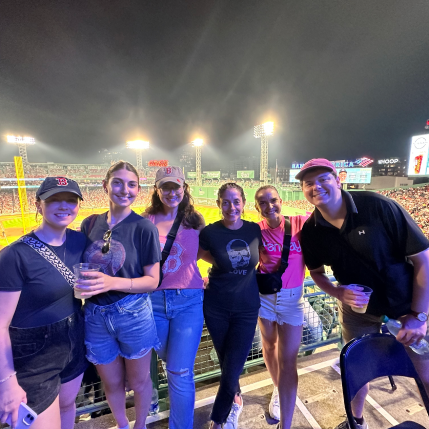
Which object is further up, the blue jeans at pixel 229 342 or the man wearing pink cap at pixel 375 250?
the man wearing pink cap at pixel 375 250

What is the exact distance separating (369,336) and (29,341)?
8.05 feet

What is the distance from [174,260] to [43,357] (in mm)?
1216

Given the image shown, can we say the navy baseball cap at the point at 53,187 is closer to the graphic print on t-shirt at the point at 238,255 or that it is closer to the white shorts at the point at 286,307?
the graphic print on t-shirt at the point at 238,255

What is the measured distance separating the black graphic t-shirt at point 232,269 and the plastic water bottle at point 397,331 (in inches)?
45.7

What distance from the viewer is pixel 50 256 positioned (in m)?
1.69

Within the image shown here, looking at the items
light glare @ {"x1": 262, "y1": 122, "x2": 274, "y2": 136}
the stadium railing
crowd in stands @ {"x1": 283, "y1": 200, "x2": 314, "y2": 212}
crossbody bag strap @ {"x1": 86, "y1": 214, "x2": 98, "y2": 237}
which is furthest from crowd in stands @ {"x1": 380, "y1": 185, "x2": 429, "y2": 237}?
crossbody bag strap @ {"x1": 86, "y1": 214, "x2": 98, "y2": 237}

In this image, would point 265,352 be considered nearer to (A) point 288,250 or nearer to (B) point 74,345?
(A) point 288,250

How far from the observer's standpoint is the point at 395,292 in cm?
204

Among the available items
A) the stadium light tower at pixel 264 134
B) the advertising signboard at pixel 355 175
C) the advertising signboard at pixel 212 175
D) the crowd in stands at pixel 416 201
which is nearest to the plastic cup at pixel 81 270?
the crowd in stands at pixel 416 201

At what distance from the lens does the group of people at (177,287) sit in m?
1.66

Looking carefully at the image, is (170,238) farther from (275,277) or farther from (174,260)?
(275,277)

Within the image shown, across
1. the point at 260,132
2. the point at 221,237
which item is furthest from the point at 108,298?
the point at 260,132

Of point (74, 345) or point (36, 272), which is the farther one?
point (74, 345)

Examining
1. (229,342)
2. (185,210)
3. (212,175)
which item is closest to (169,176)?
(185,210)
